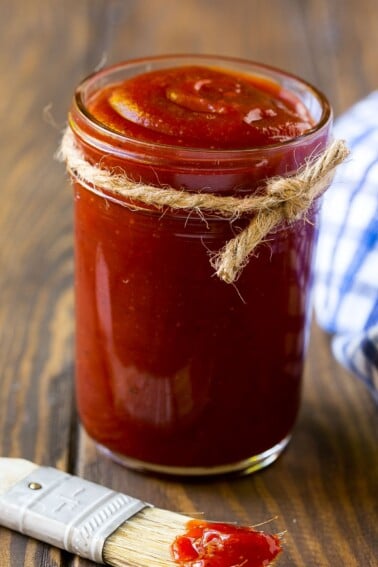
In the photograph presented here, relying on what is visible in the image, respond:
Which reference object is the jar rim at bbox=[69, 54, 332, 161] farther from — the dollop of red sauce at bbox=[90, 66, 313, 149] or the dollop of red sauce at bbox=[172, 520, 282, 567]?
the dollop of red sauce at bbox=[172, 520, 282, 567]

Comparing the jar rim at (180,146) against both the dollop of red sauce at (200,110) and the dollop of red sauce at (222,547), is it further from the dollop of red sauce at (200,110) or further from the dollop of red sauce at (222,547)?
the dollop of red sauce at (222,547)

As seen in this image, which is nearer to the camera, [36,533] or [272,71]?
[36,533]

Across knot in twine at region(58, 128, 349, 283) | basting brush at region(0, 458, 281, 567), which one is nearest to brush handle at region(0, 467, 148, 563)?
basting brush at region(0, 458, 281, 567)

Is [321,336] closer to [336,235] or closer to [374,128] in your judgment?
[336,235]

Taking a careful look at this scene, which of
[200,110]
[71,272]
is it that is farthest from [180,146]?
[71,272]

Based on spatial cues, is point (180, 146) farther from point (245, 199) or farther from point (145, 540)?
point (145, 540)

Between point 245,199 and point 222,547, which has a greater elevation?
point 245,199

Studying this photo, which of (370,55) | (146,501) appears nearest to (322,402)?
(146,501)
